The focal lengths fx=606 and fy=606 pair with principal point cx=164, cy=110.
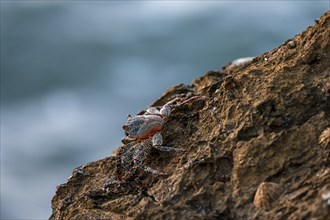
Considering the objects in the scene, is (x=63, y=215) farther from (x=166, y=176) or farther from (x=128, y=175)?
(x=166, y=176)

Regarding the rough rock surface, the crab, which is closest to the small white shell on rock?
the rough rock surface

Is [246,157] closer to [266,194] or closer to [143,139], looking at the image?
[266,194]

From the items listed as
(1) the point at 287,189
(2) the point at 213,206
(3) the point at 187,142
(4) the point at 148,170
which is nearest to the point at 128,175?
(4) the point at 148,170

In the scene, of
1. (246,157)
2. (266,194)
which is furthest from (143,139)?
(266,194)

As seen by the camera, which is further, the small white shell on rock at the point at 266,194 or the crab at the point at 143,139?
the crab at the point at 143,139

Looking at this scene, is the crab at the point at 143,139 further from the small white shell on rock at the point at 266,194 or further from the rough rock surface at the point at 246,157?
the small white shell on rock at the point at 266,194

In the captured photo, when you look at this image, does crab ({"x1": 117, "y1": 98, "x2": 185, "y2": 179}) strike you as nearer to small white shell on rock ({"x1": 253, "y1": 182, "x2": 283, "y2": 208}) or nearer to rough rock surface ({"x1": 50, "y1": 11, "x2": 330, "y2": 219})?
rough rock surface ({"x1": 50, "y1": 11, "x2": 330, "y2": 219})

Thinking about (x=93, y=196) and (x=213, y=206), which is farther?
(x=93, y=196)

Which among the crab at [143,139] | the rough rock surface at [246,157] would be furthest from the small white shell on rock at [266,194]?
the crab at [143,139]
